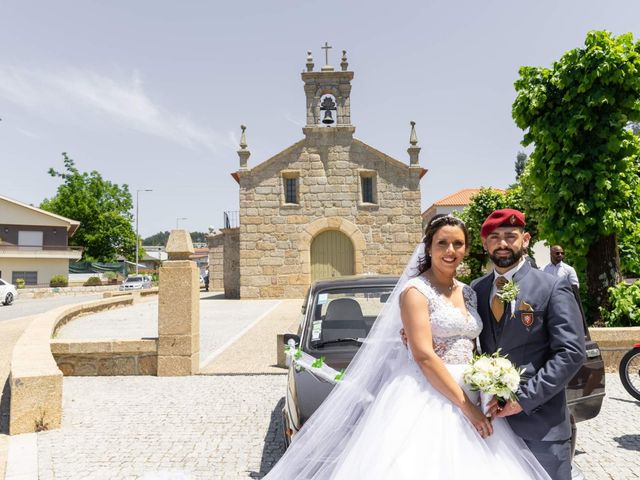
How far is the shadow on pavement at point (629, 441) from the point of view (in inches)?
175

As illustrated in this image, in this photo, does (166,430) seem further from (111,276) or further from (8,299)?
(111,276)

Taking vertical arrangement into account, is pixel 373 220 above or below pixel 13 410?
above

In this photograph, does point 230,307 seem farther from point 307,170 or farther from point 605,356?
point 605,356

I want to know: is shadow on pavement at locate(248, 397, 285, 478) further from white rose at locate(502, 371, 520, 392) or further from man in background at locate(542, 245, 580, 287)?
man in background at locate(542, 245, 580, 287)

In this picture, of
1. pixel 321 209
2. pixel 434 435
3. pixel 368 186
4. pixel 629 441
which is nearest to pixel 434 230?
pixel 434 435

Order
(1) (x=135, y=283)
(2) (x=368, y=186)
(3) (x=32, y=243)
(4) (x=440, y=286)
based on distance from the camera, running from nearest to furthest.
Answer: (4) (x=440, y=286) < (2) (x=368, y=186) < (1) (x=135, y=283) < (3) (x=32, y=243)

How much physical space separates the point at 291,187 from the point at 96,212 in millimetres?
38684


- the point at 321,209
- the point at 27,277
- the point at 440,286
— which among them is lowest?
the point at 27,277

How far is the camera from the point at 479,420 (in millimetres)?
2297

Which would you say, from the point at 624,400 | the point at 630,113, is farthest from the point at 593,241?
the point at 624,400

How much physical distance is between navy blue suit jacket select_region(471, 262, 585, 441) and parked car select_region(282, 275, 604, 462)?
1285 millimetres

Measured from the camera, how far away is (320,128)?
75.7 feet

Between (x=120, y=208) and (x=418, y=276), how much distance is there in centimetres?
5802

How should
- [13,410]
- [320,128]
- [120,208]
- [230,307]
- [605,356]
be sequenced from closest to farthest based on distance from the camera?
1. [13,410]
2. [605,356]
3. [230,307]
4. [320,128]
5. [120,208]
